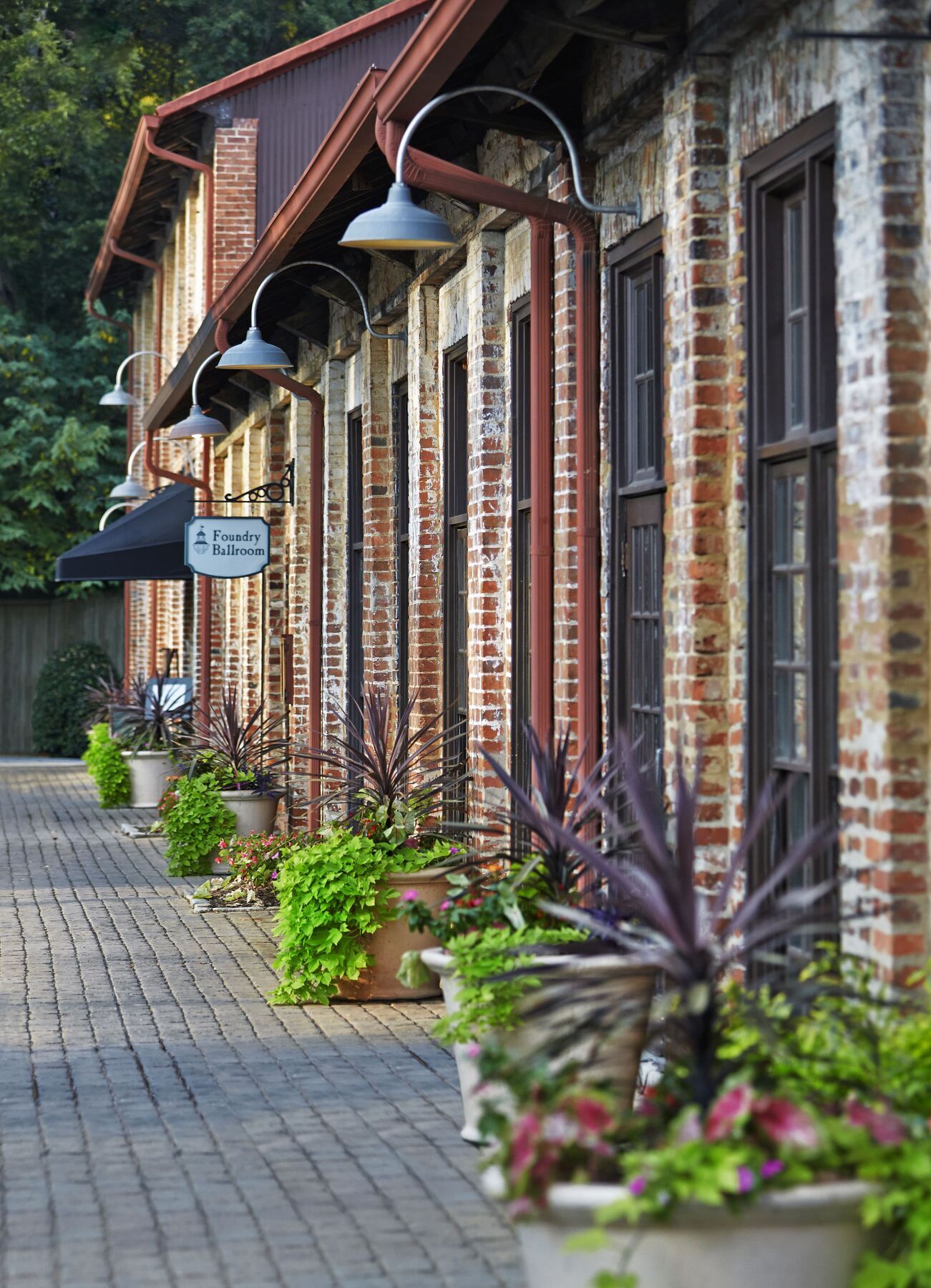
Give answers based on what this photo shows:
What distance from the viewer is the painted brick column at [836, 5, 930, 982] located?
4.95 m

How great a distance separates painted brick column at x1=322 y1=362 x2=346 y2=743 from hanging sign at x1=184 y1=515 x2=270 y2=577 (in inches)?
52.1

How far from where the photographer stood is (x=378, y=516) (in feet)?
42.1

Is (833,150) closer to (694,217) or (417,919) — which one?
(694,217)

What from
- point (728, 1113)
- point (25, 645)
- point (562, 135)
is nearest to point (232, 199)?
point (562, 135)

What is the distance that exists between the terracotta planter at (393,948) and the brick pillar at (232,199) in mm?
11721

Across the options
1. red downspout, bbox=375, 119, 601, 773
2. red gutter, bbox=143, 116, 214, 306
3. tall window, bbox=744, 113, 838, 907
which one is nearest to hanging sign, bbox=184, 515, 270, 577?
red gutter, bbox=143, 116, 214, 306

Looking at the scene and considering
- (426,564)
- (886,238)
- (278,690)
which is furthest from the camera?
(278,690)

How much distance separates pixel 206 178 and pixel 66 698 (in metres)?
11.4

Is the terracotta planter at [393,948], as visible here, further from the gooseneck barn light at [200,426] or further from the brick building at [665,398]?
the gooseneck barn light at [200,426]

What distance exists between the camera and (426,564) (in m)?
11.2

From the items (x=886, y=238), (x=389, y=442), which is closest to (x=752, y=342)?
(x=886, y=238)

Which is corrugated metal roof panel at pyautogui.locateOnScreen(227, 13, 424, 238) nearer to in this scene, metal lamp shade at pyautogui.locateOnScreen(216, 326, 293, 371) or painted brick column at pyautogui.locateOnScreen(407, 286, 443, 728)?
metal lamp shade at pyautogui.locateOnScreen(216, 326, 293, 371)

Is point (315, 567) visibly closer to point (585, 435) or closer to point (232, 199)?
point (585, 435)

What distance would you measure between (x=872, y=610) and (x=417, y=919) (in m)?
1.89
